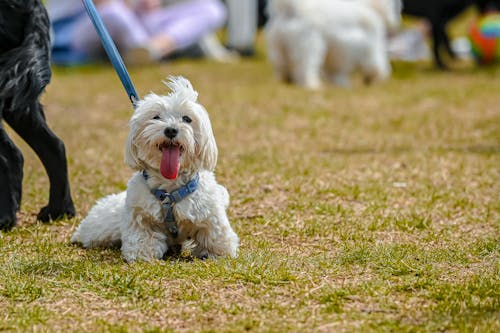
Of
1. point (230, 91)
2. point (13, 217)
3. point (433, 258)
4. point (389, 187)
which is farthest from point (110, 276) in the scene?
point (230, 91)

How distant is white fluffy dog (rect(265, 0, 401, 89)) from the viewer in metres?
11.1

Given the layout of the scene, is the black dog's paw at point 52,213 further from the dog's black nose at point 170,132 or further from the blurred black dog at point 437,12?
the blurred black dog at point 437,12

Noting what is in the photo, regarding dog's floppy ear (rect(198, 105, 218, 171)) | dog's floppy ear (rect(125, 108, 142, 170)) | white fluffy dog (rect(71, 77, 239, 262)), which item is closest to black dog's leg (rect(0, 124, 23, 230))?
white fluffy dog (rect(71, 77, 239, 262))

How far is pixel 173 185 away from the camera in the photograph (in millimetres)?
4473

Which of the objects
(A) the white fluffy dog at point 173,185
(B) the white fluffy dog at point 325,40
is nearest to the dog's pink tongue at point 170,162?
(A) the white fluffy dog at point 173,185

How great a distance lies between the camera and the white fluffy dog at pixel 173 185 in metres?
4.30

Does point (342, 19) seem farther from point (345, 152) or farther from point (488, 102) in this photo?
point (345, 152)

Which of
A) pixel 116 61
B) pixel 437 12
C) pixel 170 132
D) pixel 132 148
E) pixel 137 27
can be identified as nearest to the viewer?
pixel 170 132

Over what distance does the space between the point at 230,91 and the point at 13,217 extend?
20.4ft

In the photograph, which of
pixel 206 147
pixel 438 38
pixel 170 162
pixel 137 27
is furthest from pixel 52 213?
pixel 438 38

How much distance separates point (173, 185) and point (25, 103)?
0.99 meters

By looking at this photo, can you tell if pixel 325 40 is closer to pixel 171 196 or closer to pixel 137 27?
pixel 137 27

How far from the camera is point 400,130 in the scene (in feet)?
29.0

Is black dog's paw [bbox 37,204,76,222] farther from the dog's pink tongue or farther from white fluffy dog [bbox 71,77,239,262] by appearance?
the dog's pink tongue
